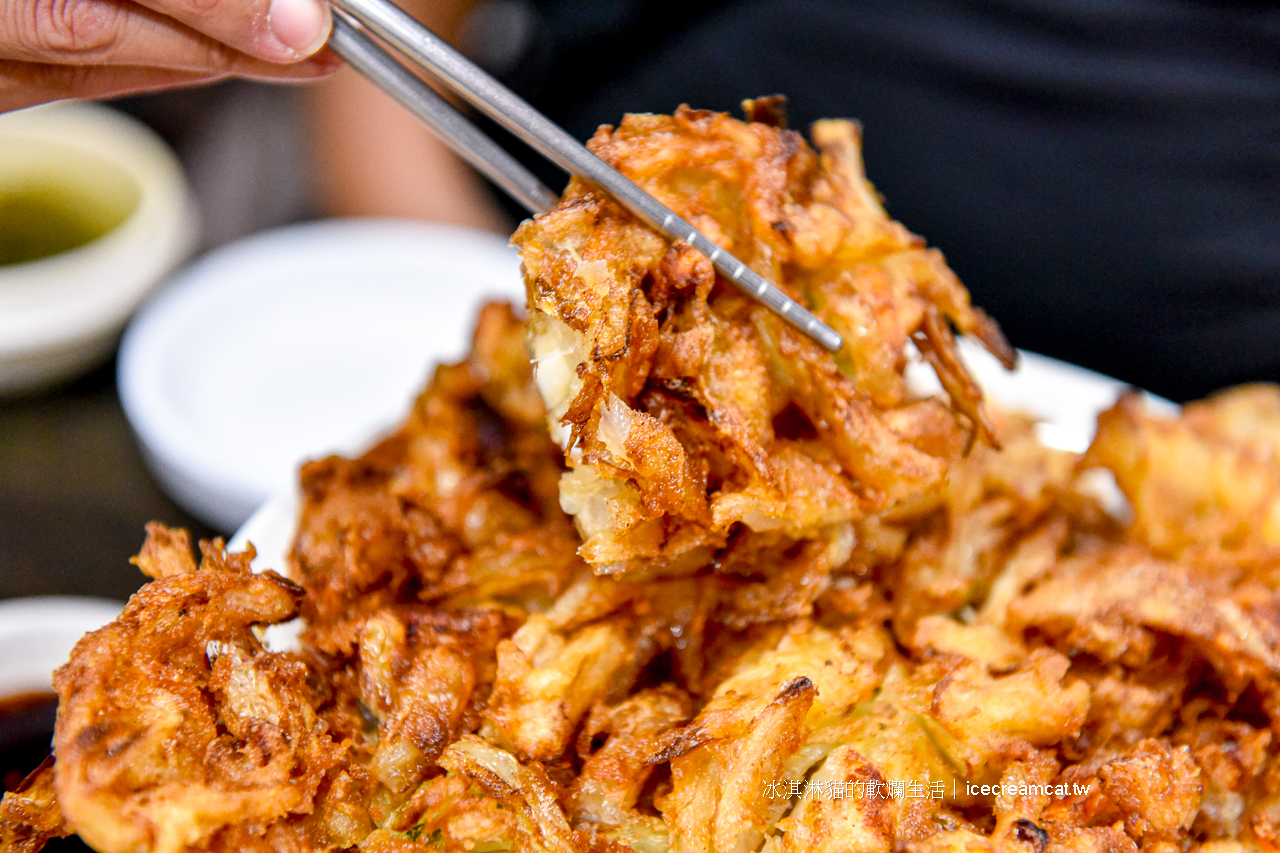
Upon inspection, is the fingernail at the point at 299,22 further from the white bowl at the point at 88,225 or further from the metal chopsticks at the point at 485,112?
the white bowl at the point at 88,225

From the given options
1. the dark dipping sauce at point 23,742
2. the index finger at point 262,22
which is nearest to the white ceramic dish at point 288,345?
the dark dipping sauce at point 23,742

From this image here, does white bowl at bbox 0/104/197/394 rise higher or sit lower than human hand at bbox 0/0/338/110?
lower

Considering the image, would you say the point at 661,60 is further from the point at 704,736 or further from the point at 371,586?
the point at 704,736

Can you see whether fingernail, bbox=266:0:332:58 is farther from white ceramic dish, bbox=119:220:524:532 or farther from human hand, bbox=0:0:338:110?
white ceramic dish, bbox=119:220:524:532

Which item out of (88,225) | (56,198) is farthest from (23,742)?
(56,198)

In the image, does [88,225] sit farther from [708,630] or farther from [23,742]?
[708,630]

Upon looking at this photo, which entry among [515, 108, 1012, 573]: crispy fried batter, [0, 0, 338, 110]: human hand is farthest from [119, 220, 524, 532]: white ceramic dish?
[515, 108, 1012, 573]: crispy fried batter
